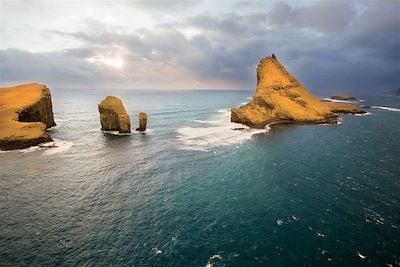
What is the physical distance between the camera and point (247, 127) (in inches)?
3250

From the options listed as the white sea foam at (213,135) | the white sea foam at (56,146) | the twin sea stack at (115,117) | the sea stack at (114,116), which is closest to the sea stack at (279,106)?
the white sea foam at (213,135)

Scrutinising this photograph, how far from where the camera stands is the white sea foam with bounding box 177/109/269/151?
61.6m

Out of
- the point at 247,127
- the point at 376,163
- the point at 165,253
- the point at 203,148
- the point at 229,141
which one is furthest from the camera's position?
the point at 247,127

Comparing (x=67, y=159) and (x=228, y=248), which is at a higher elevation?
(x=67, y=159)

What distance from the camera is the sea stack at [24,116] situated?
182 feet

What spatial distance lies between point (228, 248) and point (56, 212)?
2160 centimetres

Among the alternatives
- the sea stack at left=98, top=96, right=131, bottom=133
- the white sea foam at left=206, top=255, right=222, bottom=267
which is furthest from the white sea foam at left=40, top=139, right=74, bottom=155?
the white sea foam at left=206, top=255, right=222, bottom=267

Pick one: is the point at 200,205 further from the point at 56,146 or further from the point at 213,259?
the point at 56,146

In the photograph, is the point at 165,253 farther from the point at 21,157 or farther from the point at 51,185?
the point at 21,157

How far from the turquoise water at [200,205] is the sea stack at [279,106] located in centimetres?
3078

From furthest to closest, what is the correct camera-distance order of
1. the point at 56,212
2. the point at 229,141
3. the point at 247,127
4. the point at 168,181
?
the point at 247,127 < the point at 229,141 < the point at 168,181 < the point at 56,212

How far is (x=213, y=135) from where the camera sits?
234ft

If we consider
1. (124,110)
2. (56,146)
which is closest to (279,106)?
(124,110)

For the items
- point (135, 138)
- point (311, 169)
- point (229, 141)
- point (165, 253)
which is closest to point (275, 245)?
point (165, 253)
